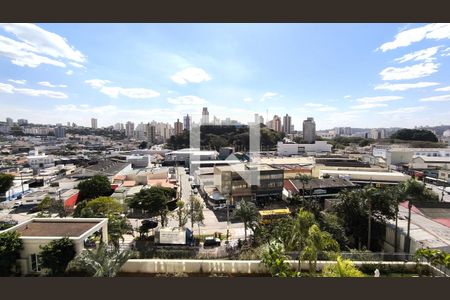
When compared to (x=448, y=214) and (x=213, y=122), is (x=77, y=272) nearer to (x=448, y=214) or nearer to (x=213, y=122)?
(x=448, y=214)

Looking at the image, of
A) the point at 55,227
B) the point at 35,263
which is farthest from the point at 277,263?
the point at 55,227

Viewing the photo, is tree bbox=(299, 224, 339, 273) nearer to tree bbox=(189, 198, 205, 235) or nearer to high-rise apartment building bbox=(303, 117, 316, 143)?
tree bbox=(189, 198, 205, 235)

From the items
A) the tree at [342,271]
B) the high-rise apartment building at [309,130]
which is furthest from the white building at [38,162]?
the high-rise apartment building at [309,130]

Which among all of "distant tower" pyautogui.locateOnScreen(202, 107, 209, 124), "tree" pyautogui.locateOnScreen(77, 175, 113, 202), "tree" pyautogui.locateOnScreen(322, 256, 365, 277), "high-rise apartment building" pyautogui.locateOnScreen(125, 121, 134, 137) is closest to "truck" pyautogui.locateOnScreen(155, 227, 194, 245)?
"tree" pyautogui.locateOnScreen(322, 256, 365, 277)

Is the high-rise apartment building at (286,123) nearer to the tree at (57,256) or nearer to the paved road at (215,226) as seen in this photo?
the paved road at (215,226)

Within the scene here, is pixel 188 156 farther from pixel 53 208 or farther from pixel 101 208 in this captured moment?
pixel 101 208

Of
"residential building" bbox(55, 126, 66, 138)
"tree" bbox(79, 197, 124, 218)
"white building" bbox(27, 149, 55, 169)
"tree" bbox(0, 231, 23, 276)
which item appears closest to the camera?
"tree" bbox(0, 231, 23, 276)
